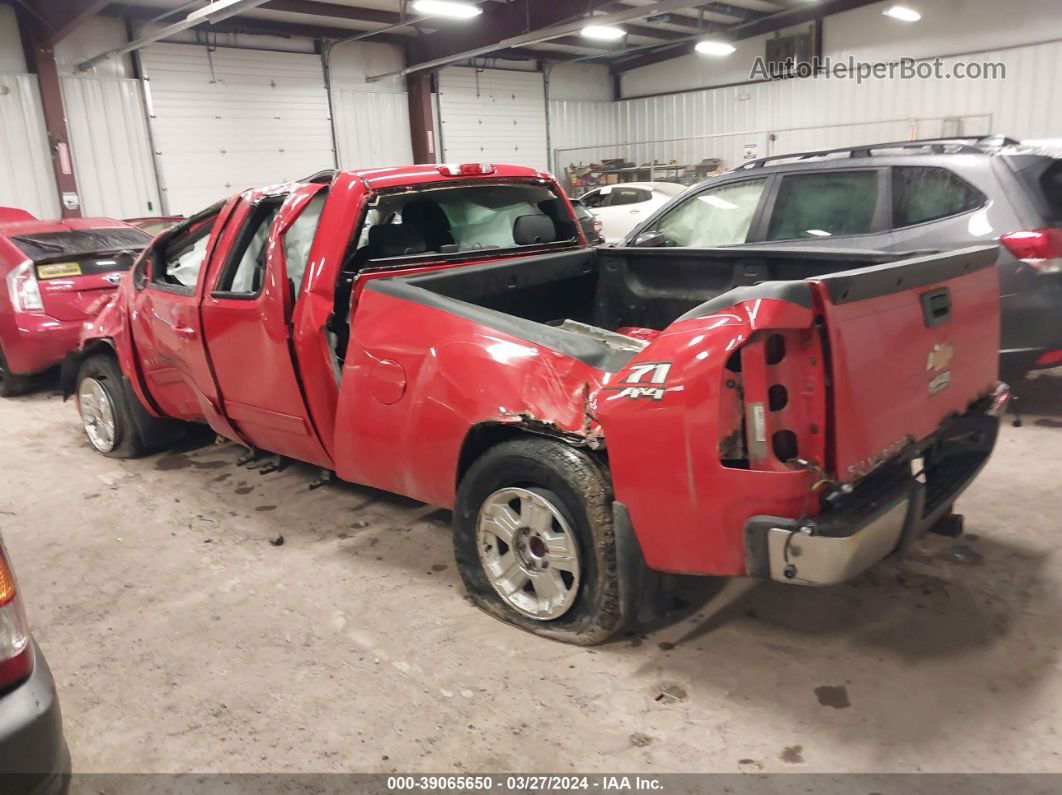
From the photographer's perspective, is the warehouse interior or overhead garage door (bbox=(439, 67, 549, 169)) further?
overhead garage door (bbox=(439, 67, 549, 169))

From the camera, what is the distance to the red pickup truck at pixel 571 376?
2.14 metres

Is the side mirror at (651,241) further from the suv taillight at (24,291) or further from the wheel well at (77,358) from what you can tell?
the suv taillight at (24,291)

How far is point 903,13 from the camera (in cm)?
1524

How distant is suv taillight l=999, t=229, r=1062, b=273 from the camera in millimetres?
4547

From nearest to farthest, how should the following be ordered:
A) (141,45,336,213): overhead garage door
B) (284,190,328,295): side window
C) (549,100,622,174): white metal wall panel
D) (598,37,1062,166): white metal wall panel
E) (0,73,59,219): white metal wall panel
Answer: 1. (284,190,328,295): side window
2. (0,73,59,219): white metal wall panel
3. (141,45,336,213): overhead garage door
4. (598,37,1062,166): white metal wall panel
5. (549,100,622,174): white metal wall panel

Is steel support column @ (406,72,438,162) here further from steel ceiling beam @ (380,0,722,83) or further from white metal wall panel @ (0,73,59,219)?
white metal wall panel @ (0,73,59,219)

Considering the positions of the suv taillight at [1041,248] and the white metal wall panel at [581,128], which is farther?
the white metal wall panel at [581,128]

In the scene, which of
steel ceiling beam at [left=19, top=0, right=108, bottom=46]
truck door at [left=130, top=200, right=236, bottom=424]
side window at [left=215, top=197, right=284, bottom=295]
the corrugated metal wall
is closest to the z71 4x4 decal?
side window at [left=215, top=197, right=284, bottom=295]

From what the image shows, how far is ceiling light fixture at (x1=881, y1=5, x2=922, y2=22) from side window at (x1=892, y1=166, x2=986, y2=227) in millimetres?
12626

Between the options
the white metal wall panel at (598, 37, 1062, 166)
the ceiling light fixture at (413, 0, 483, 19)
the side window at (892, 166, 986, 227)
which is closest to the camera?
the side window at (892, 166, 986, 227)

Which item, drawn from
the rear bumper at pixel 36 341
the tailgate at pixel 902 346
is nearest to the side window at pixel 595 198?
the rear bumper at pixel 36 341

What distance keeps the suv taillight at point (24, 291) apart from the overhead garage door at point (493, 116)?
1145 centimetres

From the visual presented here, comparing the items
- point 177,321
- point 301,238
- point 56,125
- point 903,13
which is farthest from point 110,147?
point 903,13

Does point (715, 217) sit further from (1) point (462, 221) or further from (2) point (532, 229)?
(1) point (462, 221)
